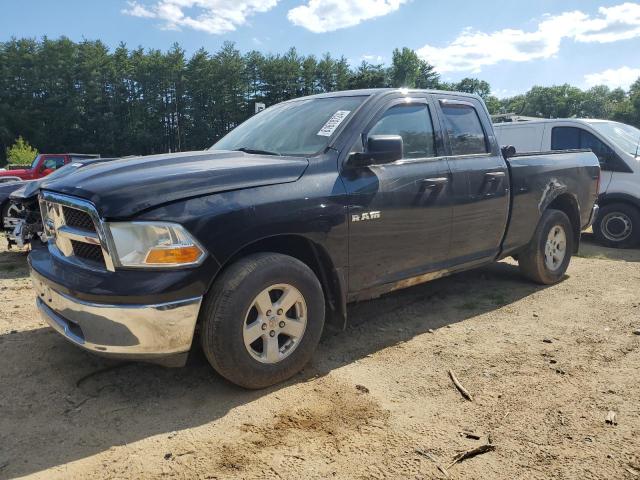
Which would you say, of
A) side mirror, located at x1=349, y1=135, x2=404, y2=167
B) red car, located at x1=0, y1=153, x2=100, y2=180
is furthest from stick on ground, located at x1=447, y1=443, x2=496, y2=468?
red car, located at x1=0, y1=153, x2=100, y2=180

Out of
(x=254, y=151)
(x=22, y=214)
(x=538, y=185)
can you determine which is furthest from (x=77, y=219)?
(x=538, y=185)


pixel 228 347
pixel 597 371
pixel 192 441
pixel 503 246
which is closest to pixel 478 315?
pixel 503 246

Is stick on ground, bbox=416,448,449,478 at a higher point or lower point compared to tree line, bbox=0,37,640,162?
lower

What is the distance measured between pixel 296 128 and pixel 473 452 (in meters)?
2.49

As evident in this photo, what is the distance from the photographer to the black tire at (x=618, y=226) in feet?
25.8

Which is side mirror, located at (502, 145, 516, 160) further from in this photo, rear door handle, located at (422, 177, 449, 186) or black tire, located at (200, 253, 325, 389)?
black tire, located at (200, 253, 325, 389)

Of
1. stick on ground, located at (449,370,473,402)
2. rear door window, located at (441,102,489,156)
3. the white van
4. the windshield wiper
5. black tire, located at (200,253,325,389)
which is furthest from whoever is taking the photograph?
the white van

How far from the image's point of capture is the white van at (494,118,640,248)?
782 centimetres

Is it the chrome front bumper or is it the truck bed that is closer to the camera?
the chrome front bumper

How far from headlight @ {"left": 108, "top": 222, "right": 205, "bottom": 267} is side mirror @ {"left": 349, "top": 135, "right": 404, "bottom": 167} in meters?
1.33

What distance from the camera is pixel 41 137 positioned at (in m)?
60.1

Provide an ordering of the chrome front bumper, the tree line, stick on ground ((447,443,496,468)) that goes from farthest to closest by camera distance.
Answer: the tree line < the chrome front bumper < stick on ground ((447,443,496,468))

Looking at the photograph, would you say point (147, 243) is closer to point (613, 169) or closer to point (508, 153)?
point (508, 153)

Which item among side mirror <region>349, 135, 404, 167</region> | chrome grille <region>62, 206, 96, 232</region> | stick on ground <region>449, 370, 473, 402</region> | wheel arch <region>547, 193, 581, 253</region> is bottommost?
stick on ground <region>449, 370, 473, 402</region>
